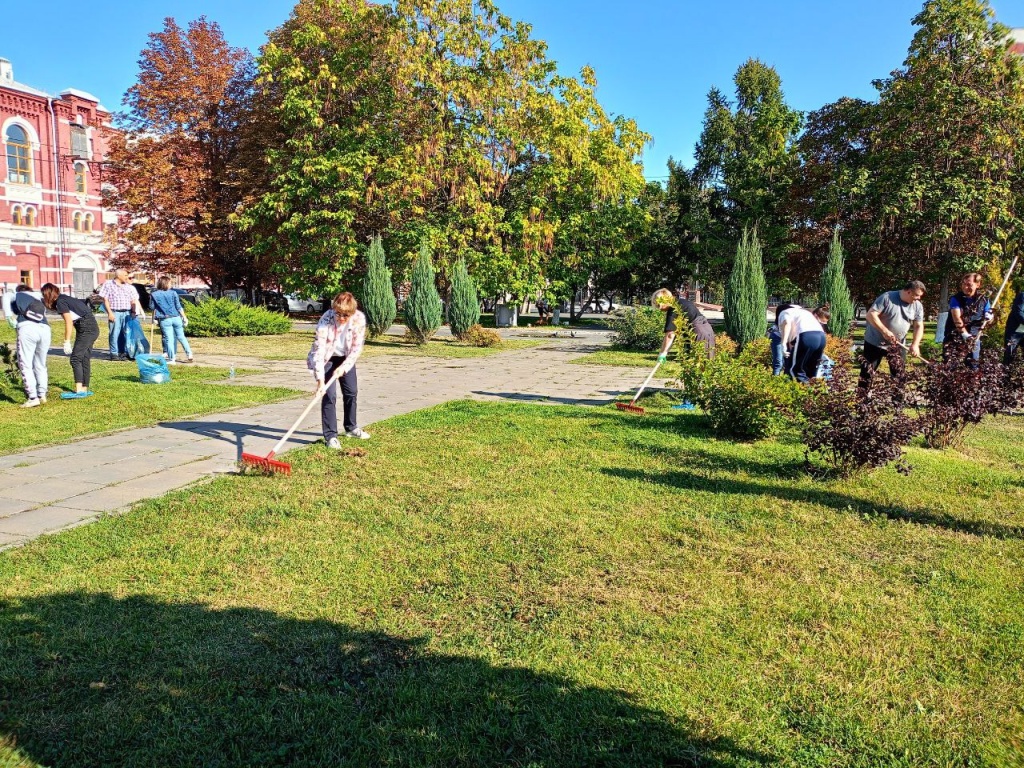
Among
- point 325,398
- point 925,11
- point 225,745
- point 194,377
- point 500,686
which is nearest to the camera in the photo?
point 225,745

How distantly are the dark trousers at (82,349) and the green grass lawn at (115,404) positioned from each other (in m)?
0.32

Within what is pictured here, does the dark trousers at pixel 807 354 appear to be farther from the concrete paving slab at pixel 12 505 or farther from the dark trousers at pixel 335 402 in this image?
the concrete paving slab at pixel 12 505

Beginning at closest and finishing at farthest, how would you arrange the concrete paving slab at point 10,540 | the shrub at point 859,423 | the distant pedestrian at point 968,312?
the concrete paving slab at point 10,540
the shrub at point 859,423
the distant pedestrian at point 968,312

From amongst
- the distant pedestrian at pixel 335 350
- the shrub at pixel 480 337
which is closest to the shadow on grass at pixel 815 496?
the distant pedestrian at pixel 335 350

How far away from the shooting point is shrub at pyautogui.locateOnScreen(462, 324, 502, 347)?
811 inches

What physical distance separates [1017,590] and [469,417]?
6069 mm

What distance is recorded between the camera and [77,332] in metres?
9.95

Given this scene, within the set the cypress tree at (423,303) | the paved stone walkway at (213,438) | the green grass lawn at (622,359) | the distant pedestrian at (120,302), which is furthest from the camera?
the cypress tree at (423,303)

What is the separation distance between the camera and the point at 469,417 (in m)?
8.98

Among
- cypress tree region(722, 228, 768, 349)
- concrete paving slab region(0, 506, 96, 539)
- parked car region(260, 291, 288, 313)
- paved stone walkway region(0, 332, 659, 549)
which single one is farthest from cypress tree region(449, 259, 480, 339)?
concrete paving slab region(0, 506, 96, 539)

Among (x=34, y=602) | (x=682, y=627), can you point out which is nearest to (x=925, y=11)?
(x=682, y=627)

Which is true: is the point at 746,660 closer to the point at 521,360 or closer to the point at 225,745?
the point at 225,745

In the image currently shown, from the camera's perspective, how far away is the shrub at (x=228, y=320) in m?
21.3

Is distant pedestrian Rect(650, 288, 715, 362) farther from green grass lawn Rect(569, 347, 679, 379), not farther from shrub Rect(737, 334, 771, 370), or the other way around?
green grass lawn Rect(569, 347, 679, 379)
